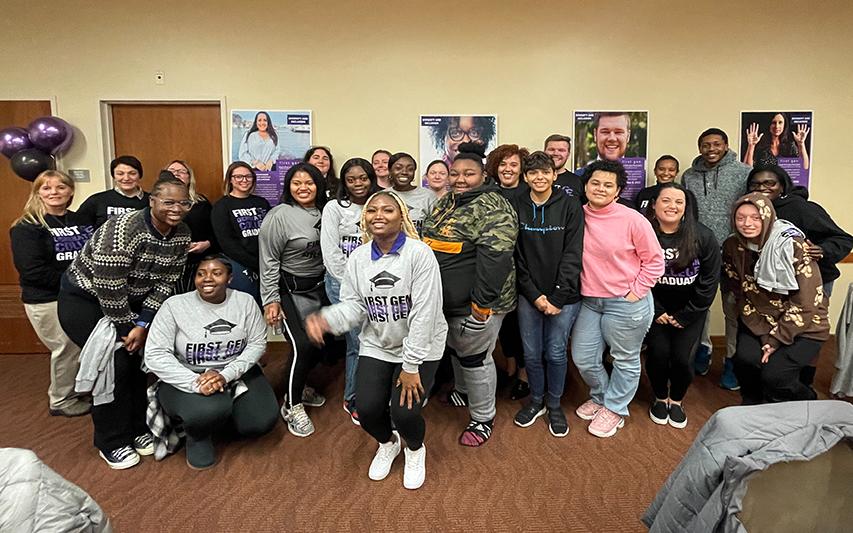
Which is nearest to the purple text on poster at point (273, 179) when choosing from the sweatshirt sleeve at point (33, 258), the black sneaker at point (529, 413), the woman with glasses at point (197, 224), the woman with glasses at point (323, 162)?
the woman with glasses at point (323, 162)

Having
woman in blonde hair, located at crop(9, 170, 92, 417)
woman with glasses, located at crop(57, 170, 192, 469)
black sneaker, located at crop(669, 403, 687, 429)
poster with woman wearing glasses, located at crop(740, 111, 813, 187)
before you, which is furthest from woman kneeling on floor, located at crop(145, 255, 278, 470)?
poster with woman wearing glasses, located at crop(740, 111, 813, 187)

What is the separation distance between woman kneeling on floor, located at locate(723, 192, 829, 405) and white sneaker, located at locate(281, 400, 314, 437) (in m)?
2.62

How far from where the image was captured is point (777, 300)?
2.58 m

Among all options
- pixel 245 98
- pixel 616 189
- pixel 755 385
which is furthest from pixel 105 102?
pixel 755 385

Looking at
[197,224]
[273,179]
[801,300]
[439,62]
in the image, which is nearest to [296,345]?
[197,224]

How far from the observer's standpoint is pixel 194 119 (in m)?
3.89

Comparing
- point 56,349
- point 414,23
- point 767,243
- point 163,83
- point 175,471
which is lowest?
point 175,471

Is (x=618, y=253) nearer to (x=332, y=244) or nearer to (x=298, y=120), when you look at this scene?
(x=332, y=244)

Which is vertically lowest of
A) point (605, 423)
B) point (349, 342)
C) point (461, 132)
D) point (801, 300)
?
point (605, 423)

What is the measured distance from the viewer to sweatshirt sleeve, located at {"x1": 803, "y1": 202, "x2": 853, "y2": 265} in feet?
9.02

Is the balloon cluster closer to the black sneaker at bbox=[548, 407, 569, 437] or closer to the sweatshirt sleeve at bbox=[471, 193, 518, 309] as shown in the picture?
the sweatshirt sleeve at bbox=[471, 193, 518, 309]

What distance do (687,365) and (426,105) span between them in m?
2.78

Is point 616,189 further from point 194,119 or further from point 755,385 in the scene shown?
point 194,119

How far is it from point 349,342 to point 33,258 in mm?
1909
